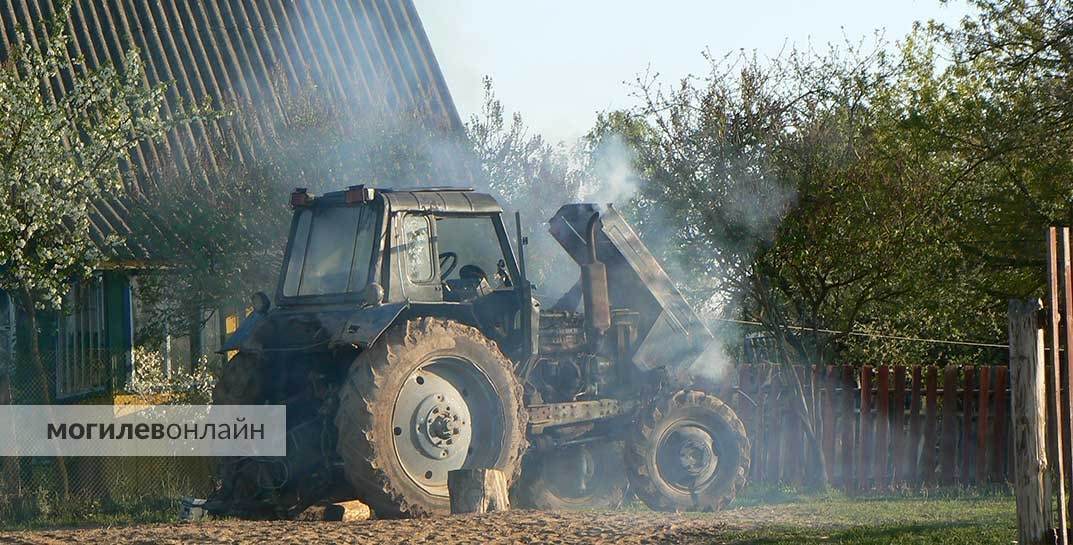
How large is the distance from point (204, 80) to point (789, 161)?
9.72 m

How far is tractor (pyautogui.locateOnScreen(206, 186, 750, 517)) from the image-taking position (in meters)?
9.85

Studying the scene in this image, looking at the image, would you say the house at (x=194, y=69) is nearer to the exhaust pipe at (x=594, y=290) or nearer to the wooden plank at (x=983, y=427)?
the exhaust pipe at (x=594, y=290)

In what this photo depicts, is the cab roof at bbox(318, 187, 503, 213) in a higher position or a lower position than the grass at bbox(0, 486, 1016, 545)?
higher

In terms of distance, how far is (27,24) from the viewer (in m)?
19.8

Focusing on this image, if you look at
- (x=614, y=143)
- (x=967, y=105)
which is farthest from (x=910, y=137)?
(x=614, y=143)

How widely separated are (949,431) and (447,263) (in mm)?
7083

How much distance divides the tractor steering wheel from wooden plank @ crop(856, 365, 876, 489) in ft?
19.9

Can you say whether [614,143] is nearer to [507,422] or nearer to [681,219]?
[681,219]

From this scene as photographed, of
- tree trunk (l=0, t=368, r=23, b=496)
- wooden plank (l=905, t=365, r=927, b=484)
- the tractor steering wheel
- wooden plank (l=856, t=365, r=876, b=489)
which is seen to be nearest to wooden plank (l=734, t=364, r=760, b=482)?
wooden plank (l=856, t=365, r=876, b=489)

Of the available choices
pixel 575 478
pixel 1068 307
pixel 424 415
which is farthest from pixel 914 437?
pixel 1068 307

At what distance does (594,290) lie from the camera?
37.6ft

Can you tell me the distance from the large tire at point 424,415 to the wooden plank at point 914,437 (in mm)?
6595

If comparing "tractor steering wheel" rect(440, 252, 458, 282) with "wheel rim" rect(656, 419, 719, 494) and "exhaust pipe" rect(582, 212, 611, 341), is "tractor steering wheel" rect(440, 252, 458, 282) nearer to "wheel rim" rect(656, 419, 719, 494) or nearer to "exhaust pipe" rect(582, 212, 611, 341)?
"exhaust pipe" rect(582, 212, 611, 341)

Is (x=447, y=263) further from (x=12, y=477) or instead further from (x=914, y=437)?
(x=914, y=437)
